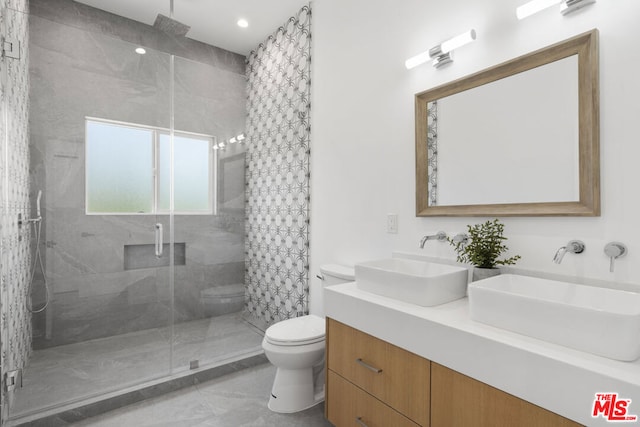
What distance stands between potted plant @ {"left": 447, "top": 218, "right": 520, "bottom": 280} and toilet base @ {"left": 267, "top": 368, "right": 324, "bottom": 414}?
1188 mm

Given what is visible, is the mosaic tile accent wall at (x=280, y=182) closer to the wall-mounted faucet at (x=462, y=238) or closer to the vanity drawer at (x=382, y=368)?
the vanity drawer at (x=382, y=368)

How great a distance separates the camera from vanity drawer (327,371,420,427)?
4.33ft

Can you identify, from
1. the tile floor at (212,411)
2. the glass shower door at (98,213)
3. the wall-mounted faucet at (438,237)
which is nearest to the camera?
the wall-mounted faucet at (438,237)

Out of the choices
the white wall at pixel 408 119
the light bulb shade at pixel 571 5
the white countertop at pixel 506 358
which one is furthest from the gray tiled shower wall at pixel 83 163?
the light bulb shade at pixel 571 5

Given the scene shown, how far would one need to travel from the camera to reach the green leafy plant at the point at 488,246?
4.69 ft

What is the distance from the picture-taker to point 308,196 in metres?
2.63

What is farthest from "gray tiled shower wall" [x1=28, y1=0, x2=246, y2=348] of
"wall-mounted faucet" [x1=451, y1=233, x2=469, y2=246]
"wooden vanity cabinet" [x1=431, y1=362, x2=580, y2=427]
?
"wooden vanity cabinet" [x1=431, y1=362, x2=580, y2=427]

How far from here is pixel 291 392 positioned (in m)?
1.93

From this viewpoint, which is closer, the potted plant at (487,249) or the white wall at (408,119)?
the white wall at (408,119)

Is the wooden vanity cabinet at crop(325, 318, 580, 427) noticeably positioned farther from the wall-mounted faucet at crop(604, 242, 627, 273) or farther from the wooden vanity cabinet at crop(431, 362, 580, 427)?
the wall-mounted faucet at crop(604, 242, 627, 273)

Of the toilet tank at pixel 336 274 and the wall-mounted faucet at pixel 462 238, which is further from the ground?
the wall-mounted faucet at pixel 462 238

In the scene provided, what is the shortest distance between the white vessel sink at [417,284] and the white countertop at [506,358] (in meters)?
0.03

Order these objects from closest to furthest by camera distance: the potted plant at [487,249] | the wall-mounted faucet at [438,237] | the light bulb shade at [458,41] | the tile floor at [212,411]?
the potted plant at [487,249] → the light bulb shade at [458,41] → the wall-mounted faucet at [438,237] → the tile floor at [212,411]

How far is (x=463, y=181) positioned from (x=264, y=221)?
1721 mm
